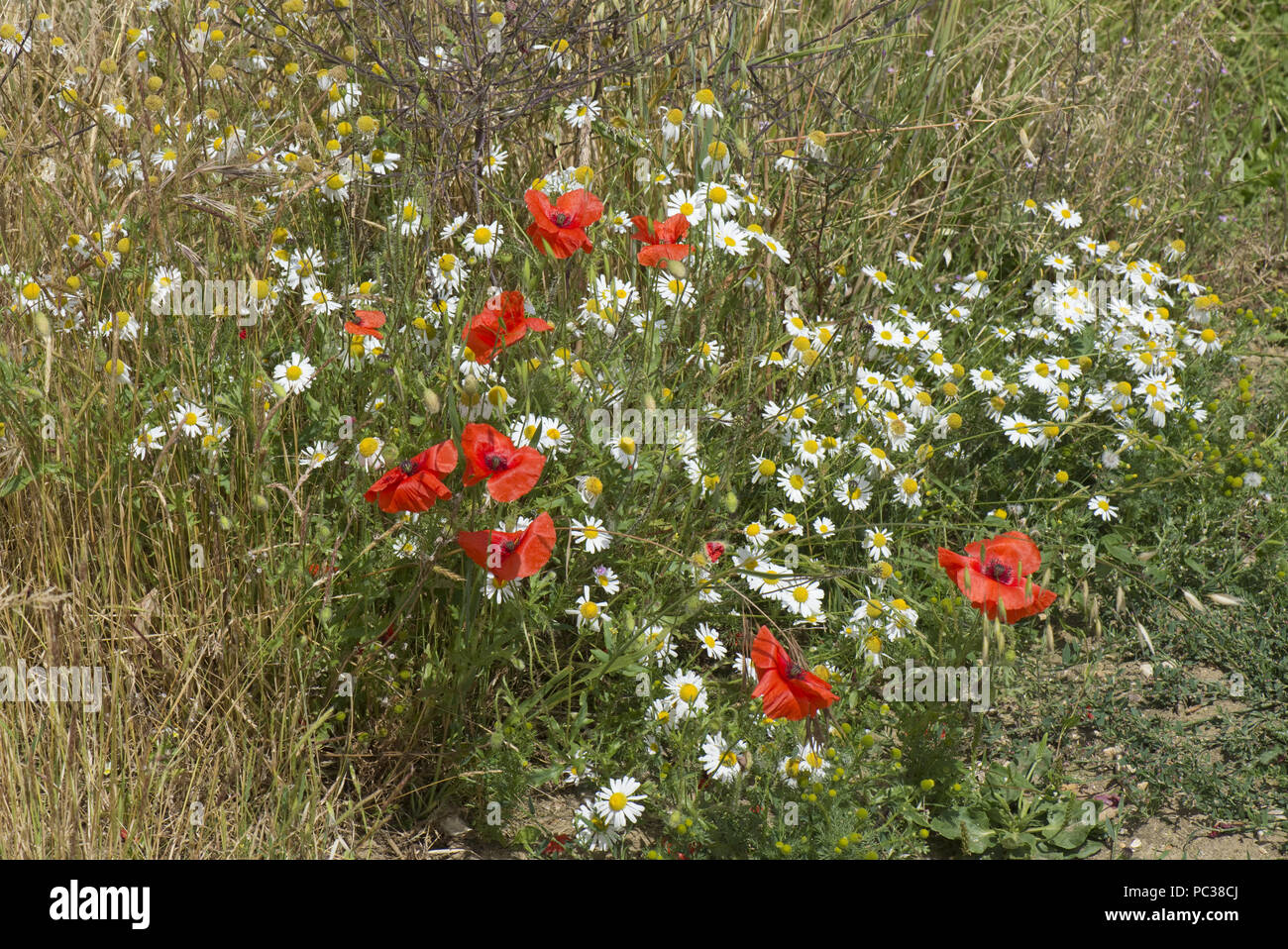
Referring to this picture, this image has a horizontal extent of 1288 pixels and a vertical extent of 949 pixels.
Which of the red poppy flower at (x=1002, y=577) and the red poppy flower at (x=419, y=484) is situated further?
the red poppy flower at (x=1002, y=577)

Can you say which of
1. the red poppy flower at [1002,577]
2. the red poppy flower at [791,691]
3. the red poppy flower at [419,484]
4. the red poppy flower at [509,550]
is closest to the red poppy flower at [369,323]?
the red poppy flower at [419,484]

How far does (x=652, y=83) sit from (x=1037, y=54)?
1619 millimetres

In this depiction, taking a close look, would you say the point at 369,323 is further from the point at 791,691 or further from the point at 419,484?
the point at 791,691

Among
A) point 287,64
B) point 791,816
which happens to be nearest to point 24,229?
point 287,64

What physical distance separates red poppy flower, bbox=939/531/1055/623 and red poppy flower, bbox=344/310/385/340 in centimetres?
117

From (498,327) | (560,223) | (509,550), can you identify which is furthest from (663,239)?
(509,550)

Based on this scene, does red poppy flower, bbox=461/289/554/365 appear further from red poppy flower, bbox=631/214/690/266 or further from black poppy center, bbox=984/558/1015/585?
black poppy center, bbox=984/558/1015/585

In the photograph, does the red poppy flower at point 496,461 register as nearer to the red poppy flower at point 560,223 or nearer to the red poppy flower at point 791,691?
the red poppy flower at point 560,223

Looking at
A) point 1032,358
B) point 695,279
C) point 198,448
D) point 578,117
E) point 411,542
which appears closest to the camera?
point 411,542

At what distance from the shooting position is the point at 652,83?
3.15 m

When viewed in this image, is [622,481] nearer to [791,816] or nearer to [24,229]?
[791,816]

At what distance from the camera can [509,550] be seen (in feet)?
6.07

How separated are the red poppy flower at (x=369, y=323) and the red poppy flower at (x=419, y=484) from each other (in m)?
0.43

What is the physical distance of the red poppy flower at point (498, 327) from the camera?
1956 millimetres
